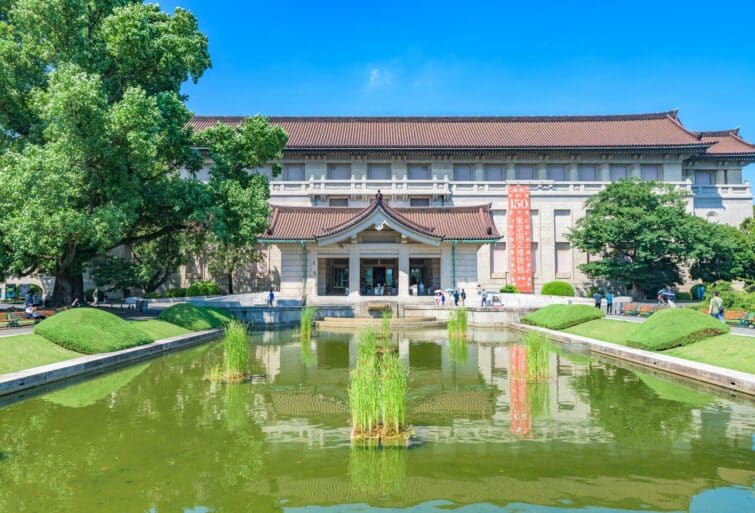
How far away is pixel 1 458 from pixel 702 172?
54324mm

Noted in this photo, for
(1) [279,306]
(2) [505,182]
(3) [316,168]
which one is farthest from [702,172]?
(1) [279,306]

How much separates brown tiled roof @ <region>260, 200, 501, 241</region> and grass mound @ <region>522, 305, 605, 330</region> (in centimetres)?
1032

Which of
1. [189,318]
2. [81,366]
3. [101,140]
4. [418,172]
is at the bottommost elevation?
[81,366]

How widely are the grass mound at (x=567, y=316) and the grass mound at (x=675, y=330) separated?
A: 5.88 meters

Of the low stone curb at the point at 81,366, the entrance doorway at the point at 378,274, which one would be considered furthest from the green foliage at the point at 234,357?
the entrance doorway at the point at 378,274

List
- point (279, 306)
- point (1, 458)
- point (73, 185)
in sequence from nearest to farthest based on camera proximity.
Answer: point (1, 458) → point (73, 185) → point (279, 306)

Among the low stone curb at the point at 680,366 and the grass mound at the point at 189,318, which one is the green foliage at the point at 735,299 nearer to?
the low stone curb at the point at 680,366

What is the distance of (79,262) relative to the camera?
24297 mm

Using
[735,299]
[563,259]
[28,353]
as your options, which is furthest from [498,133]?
[28,353]

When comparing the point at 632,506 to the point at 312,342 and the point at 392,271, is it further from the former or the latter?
the point at 392,271

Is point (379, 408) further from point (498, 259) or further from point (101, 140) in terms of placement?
point (498, 259)

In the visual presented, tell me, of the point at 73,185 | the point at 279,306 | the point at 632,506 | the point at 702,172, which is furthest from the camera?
the point at 702,172

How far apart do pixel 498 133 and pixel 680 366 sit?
38.4 meters

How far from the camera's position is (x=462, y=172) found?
151 feet
